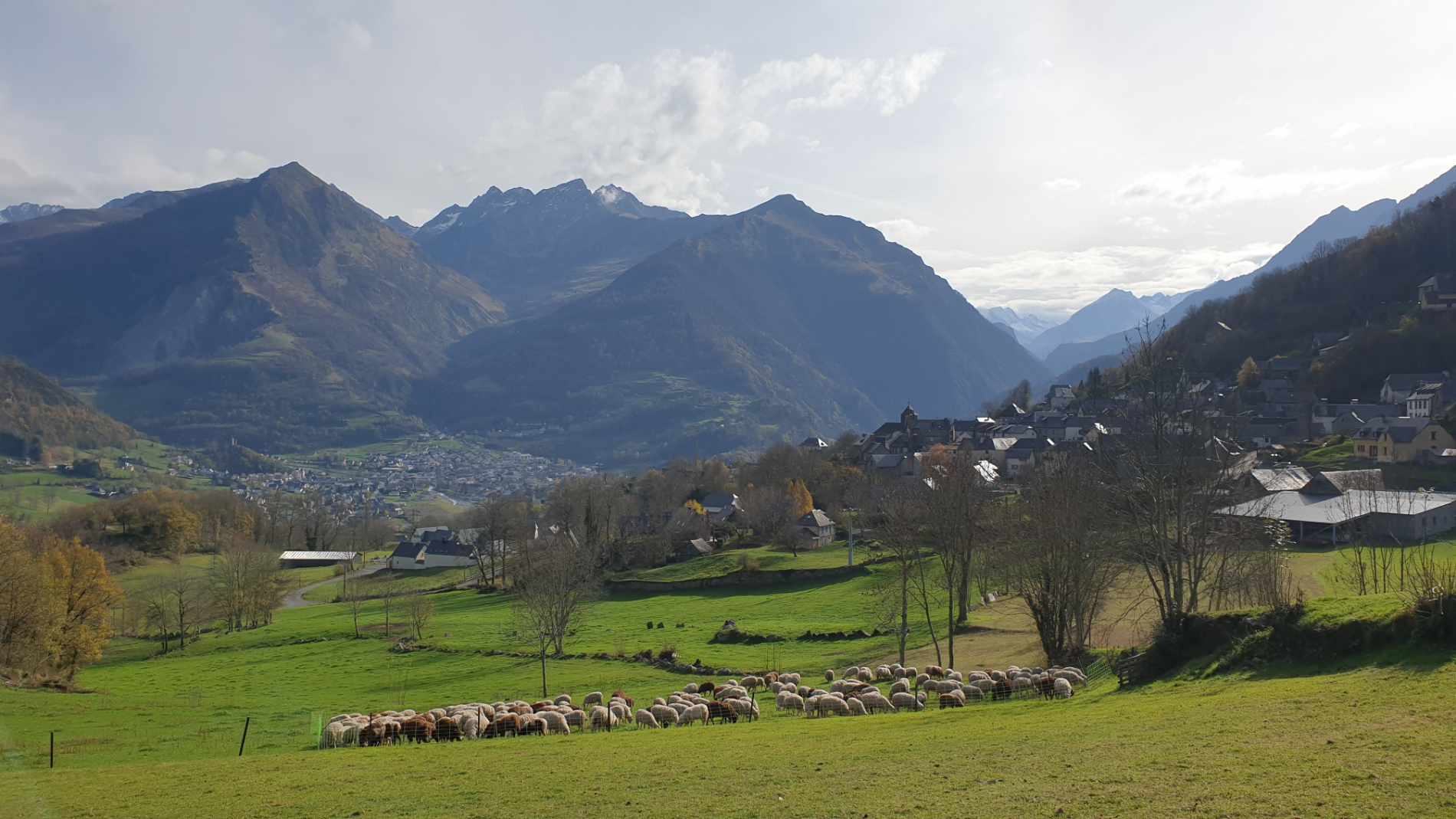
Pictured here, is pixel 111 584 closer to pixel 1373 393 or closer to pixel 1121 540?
pixel 1121 540

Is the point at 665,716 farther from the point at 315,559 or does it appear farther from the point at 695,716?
the point at 315,559

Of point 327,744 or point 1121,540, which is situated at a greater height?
point 1121,540

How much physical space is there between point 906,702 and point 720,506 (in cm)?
10060

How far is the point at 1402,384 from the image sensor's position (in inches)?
4779

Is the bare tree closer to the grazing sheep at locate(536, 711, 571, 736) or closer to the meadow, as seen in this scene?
the meadow

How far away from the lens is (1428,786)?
44.1 ft

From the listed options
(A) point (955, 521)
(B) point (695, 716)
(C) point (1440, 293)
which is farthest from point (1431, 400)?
(B) point (695, 716)

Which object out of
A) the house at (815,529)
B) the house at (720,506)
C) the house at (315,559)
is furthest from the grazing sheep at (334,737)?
the house at (315,559)

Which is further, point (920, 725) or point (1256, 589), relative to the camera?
point (1256, 589)

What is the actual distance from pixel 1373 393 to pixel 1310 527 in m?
77.3

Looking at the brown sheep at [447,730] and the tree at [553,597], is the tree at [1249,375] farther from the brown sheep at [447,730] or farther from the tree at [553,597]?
the brown sheep at [447,730]

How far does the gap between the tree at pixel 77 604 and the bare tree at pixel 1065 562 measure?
5649 centimetres

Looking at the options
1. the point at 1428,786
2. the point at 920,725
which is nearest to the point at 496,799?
the point at 920,725

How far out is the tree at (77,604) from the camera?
180 ft
